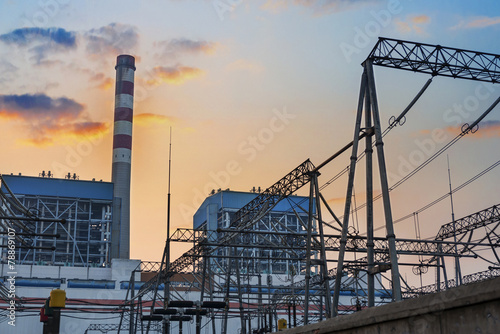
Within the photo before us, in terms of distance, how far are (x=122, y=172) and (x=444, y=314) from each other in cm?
6953

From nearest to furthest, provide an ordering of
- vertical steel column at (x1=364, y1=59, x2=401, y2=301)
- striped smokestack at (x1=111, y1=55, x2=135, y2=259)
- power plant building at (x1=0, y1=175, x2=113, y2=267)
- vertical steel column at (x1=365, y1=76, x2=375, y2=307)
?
vertical steel column at (x1=364, y1=59, x2=401, y2=301) → vertical steel column at (x1=365, y1=76, x2=375, y2=307) → power plant building at (x1=0, y1=175, x2=113, y2=267) → striped smokestack at (x1=111, y1=55, x2=135, y2=259)

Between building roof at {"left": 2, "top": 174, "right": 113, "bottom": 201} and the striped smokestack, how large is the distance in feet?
4.97

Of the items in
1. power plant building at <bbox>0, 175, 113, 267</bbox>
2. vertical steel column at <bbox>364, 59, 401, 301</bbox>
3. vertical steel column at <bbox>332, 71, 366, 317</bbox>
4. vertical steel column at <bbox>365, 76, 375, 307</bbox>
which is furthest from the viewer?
power plant building at <bbox>0, 175, 113, 267</bbox>

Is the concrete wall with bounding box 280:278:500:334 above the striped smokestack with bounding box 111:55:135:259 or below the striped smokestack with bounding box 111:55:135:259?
below

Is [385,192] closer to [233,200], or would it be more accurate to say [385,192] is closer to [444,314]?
[444,314]

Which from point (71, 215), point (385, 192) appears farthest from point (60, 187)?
point (385, 192)

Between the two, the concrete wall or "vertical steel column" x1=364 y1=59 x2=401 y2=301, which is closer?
the concrete wall

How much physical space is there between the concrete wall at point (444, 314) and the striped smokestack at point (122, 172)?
221 ft

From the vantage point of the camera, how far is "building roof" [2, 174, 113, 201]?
243ft

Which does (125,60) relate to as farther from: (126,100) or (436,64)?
(436,64)

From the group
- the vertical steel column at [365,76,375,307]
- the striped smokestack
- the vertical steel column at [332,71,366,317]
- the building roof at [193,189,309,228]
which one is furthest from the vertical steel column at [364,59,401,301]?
the building roof at [193,189,309,228]

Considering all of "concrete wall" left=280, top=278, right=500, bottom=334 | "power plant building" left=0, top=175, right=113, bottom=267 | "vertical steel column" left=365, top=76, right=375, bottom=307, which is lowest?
"concrete wall" left=280, top=278, right=500, bottom=334

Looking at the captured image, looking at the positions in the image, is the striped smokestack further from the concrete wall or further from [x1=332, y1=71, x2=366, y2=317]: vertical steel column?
the concrete wall

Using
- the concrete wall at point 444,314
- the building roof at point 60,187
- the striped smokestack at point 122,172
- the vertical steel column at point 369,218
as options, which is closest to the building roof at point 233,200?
the striped smokestack at point 122,172
